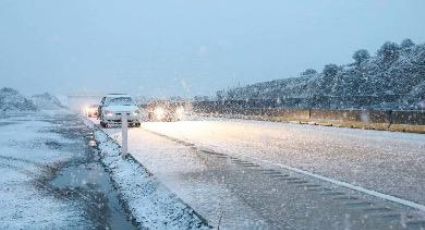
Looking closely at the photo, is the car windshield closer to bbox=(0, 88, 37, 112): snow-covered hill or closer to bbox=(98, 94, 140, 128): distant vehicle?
bbox=(98, 94, 140, 128): distant vehicle

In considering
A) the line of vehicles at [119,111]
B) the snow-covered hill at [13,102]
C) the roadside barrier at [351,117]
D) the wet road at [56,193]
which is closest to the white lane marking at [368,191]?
the wet road at [56,193]

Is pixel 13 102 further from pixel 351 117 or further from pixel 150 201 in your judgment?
pixel 150 201

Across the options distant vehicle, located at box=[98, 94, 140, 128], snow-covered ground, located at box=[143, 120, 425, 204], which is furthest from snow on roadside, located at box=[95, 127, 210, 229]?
distant vehicle, located at box=[98, 94, 140, 128]

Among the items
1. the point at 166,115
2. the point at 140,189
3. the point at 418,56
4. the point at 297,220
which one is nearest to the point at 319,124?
the point at 166,115

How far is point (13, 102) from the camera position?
411 ft

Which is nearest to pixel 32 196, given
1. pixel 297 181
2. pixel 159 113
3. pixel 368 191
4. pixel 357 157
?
pixel 297 181

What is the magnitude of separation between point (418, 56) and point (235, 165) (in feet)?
209

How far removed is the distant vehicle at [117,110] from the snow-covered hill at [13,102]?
77070mm

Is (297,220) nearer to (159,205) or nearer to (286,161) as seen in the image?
(159,205)

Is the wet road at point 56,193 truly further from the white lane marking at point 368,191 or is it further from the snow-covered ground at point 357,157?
the snow-covered ground at point 357,157

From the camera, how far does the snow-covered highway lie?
719 centimetres

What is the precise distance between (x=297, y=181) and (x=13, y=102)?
122849mm

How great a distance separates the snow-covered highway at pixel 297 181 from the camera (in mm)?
7192

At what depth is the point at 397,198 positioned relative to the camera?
8336 mm
